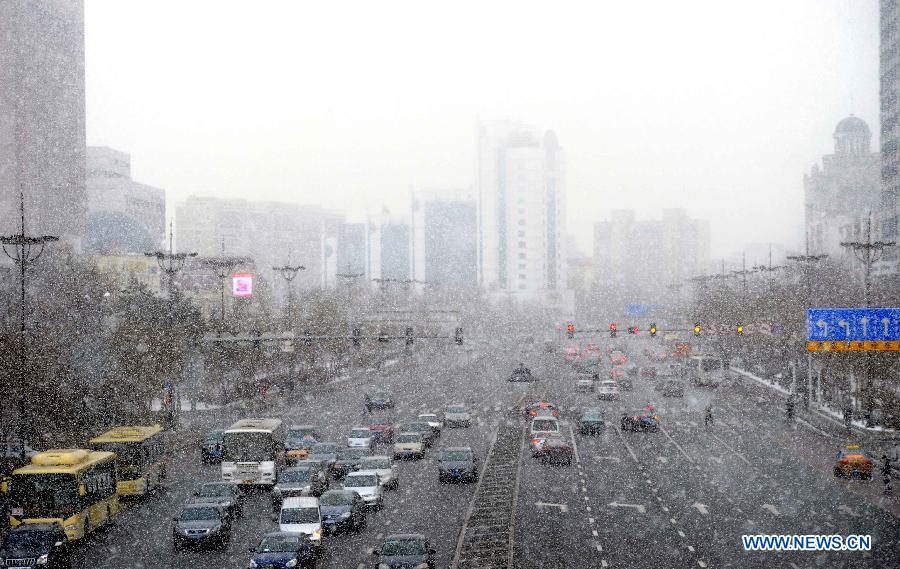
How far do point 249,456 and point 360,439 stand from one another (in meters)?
9.28

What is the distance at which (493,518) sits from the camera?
88.2ft

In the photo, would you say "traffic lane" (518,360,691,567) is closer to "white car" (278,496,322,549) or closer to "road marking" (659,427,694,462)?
"road marking" (659,427,694,462)

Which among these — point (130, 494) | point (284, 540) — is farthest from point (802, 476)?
point (130, 494)

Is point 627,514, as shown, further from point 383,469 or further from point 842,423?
point 842,423

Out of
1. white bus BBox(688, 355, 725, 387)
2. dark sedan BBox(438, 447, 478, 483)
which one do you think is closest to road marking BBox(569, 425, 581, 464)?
dark sedan BBox(438, 447, 478, 483)

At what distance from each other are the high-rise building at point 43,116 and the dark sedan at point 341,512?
83.9 meters

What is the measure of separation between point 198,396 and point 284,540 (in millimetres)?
50763

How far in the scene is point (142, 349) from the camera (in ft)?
163

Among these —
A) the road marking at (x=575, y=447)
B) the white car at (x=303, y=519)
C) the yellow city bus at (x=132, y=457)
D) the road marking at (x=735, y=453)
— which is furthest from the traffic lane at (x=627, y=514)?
the yellow city bus at (x=132, y=457)

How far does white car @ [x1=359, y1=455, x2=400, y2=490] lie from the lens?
33594 mm

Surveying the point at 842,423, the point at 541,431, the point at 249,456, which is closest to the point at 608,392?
the point at 842,423

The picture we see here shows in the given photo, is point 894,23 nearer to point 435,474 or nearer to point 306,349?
point 306,349

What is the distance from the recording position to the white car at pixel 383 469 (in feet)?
110

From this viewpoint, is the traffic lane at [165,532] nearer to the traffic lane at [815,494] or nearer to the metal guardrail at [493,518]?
the metal guardrail at [493,518]
